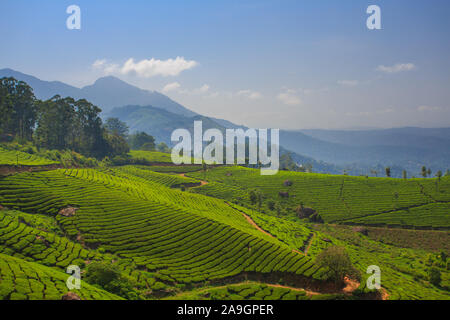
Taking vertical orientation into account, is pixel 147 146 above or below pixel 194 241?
above

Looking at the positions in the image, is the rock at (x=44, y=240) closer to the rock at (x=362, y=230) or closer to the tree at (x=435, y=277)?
the tree at (x=435, y=277)

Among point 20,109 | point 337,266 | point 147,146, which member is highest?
point 20,109

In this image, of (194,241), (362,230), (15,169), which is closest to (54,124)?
(15,169)

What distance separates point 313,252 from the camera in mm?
55438

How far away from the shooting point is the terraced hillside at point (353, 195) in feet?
265

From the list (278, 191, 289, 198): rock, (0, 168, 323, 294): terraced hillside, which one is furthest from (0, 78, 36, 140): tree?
(278, 191, 289, 198): rock

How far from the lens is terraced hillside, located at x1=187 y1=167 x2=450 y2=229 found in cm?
8069

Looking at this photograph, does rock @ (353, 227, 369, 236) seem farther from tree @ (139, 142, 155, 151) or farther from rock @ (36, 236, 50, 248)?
tree @ (139, 142, 155, 151)

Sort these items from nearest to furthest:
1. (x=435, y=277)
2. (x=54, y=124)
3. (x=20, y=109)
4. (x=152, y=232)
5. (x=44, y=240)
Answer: (x=44, y=240) < (x=152, y=232) < (x=435, y=277) < (x=20, y=109) < (x=54, y=124)

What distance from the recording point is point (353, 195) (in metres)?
92.7

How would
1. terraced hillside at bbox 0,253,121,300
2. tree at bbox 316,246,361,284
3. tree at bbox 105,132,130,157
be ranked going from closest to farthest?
1. terraced hillside at bbox 0,253,121,300
2. tree at bbox 316,246,361,284
3. tree at bbox 105,132,130,157

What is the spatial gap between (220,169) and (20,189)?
7491 cm

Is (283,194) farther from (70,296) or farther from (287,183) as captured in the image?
(70,296)
